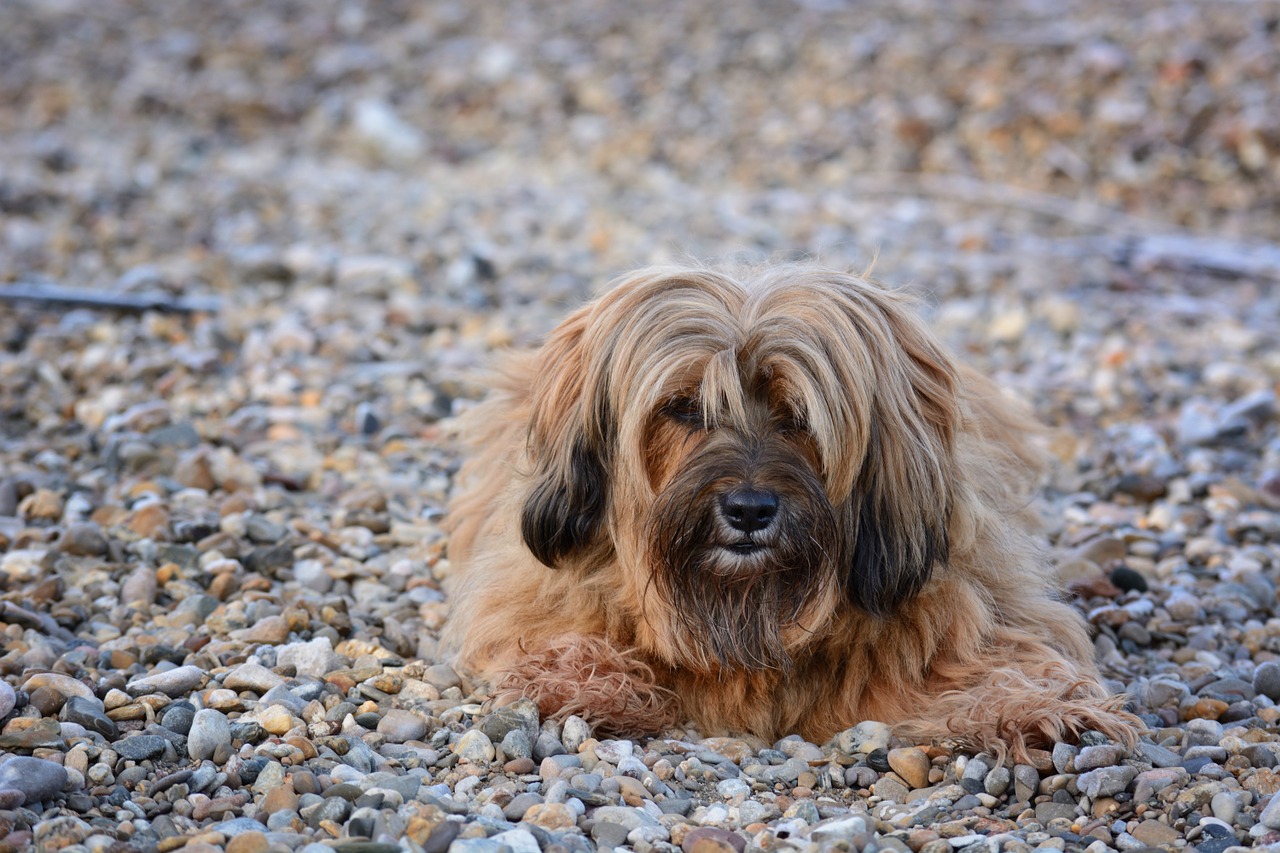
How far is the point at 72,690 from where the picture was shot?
3.50 m

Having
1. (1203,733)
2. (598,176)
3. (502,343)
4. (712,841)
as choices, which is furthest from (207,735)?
(598,176)

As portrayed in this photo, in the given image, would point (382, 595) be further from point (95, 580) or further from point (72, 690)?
point (72, 690)

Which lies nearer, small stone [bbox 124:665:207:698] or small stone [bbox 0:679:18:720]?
small stone [bbox 0:679:18:720]

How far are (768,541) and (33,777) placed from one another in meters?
1.74

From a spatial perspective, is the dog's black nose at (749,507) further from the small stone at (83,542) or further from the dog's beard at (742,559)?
the small stone at (83,542)

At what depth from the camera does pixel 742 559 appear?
354cm

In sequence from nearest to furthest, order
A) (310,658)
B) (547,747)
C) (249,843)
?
1. (249,843)
2. (547,747)
3. (310,658)

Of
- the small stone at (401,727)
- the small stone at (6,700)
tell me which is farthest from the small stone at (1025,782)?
the small stone at (6,700)

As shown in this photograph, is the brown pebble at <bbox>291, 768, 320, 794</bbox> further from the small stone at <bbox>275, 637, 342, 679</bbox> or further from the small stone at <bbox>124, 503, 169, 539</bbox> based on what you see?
the small stone at <bbox>124, 503, 169, 539</bbox>

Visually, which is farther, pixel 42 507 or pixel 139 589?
pixel 42 507

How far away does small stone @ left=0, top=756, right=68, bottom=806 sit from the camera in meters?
2.97

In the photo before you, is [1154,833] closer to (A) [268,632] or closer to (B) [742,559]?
(B) [742,559]

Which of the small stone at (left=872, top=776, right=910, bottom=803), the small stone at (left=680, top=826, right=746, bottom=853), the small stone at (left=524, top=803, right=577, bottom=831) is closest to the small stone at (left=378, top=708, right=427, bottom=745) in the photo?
the small stone at (left=524, top=803, right=577, bottom=831)

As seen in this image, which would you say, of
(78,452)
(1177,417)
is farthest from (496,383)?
(1177,417)
